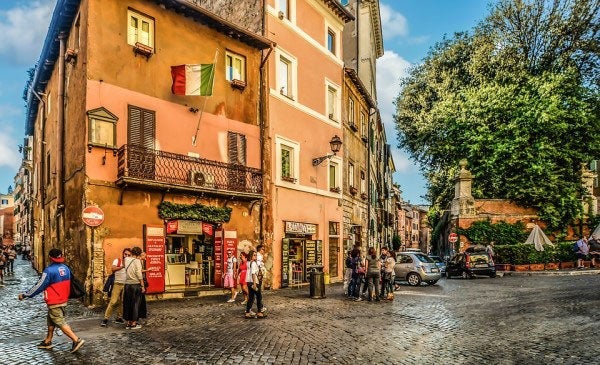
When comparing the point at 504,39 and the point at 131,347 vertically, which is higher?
the point at 504,39

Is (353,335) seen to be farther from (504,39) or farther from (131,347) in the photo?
(504,39)

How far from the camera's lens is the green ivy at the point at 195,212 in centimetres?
1678

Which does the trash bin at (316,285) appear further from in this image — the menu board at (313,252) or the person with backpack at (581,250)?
the person with backpack at (581,250)

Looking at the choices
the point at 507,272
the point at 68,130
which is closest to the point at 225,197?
the point at 68,130

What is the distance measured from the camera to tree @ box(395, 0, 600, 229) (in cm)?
3111

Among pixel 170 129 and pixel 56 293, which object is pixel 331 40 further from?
pixel 56 293

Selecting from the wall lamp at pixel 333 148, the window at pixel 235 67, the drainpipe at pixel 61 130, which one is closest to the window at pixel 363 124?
the wall lamp at pixel 333 148

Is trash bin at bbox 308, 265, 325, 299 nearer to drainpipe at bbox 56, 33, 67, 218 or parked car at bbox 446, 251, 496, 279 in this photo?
drainpipe at bbox 56, 33, 67, 218

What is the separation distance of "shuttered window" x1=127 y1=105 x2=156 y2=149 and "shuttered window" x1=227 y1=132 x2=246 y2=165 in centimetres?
354

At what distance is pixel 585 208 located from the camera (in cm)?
3244

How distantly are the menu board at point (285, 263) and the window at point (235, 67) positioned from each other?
693 cm

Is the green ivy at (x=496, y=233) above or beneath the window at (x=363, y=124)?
beneath

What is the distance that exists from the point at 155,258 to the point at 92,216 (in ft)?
8.92

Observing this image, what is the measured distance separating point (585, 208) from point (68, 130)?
29.8 m
